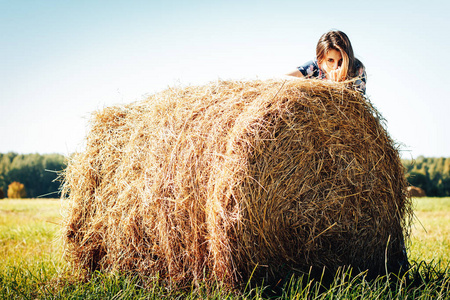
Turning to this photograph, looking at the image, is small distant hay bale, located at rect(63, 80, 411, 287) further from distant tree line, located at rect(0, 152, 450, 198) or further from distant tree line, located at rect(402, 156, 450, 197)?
distant tree line, located at rect(402, 156, 450, 197)

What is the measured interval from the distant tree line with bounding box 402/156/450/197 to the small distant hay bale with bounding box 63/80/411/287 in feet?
120

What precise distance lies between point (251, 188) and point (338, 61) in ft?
5.83

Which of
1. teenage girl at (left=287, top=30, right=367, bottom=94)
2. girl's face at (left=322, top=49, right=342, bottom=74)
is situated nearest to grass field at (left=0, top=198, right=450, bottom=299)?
teenage girl at (left=287, top=30, right=367, bottom=94)

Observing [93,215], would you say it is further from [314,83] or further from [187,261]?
[314,83]

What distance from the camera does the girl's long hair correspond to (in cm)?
337

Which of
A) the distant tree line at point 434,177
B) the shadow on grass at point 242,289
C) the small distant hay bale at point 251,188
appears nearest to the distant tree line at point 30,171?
the distant tree line at point 434,177

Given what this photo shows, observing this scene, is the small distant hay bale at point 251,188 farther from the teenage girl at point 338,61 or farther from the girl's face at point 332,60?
the girl's face at point 332,60

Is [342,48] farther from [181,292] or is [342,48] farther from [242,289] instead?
[181,292]

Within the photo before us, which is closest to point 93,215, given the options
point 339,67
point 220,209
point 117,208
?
point 117,208

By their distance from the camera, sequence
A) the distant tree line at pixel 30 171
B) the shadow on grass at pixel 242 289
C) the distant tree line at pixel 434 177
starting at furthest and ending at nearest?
the distant tree line at pixel 30 171 → the distant tree line at pixel 434 177 → the shadow on grass at pixel 242 289

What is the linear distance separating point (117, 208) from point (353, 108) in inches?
87.5

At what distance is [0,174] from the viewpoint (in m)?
48.4

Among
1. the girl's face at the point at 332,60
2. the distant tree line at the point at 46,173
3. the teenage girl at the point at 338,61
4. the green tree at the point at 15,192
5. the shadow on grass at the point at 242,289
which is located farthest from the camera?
the distant tree line at the point at 46,173

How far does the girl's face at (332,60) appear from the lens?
346 cm
